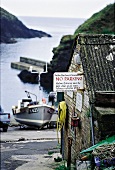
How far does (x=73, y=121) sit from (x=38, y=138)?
1142 cm

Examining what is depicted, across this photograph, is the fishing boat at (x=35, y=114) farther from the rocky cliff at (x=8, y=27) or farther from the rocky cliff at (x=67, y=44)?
the rocky cliff at (x=8, y=27)

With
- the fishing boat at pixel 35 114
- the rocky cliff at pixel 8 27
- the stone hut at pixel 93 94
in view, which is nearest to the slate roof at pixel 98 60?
the stone hut at pixel 93 94

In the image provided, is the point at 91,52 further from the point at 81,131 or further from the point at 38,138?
the point at 38,138

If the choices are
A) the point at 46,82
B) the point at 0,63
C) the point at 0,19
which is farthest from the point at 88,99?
the point at 0,19

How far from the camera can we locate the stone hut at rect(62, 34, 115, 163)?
12.1 meters

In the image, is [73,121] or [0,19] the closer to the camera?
[73,121]

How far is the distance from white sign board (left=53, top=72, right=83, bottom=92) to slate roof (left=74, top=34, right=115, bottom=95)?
0.32 m

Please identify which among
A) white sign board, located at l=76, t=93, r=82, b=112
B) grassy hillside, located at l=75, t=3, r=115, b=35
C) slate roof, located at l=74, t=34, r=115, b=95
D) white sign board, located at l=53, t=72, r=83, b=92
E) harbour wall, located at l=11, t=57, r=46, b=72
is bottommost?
white sign board, located at l=76, t=93, r=82, b=112

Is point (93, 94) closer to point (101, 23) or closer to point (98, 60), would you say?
point (98, 60)

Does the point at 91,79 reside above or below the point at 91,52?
below

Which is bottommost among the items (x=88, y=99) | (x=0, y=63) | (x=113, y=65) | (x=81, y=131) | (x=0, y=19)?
(x=81, y=131)

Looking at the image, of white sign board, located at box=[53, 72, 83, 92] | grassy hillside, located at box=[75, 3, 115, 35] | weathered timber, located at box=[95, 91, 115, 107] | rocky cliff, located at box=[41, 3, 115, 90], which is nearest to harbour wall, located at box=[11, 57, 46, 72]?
rocky cliff, located at box=[41, 3, 115, 90]

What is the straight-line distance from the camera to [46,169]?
16.1 m

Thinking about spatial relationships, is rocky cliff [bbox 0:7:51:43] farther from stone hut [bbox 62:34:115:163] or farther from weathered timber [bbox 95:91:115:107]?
weathered timber [bbox 95:91:115:107]
